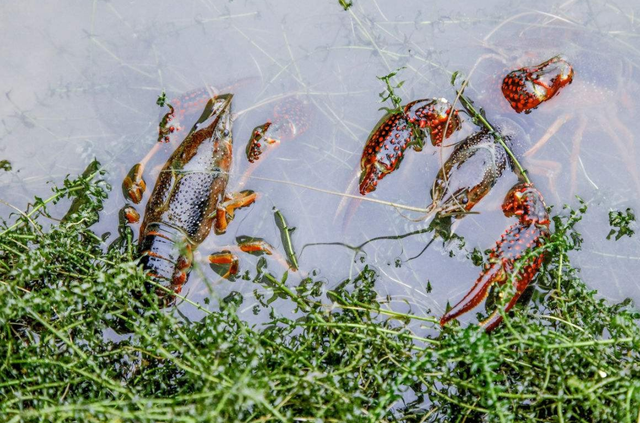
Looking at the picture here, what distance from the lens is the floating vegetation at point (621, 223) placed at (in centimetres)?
358

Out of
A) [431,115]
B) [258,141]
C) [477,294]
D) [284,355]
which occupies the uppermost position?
[431,115]

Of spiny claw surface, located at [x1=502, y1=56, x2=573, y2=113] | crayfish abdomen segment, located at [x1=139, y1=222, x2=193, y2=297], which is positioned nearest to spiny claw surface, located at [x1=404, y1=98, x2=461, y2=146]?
spiny claw surface, located at [x1=502, y1=56, x2=573, y2=113]

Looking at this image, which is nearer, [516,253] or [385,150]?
[516,253]

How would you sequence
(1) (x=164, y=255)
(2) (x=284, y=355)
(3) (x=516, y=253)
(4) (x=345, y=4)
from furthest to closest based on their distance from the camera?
1. (4) (x=345, y=4)
2. (1) (x=164, y=255)
3. (3) (x=516, y=253)
4. (2) (x=284, y=355)

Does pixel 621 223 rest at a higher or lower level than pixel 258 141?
higher

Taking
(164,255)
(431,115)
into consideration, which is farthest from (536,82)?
(164,255)

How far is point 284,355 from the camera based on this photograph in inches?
121

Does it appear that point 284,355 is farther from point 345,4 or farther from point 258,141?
point 345,4

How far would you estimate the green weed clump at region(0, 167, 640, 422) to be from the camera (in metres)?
2.55

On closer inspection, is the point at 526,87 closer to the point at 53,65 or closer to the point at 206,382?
the point at 206,382

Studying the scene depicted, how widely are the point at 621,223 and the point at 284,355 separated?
7.86 feet

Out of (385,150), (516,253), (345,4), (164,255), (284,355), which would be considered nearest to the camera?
(284,355)

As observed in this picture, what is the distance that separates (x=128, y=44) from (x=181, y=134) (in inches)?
30.6

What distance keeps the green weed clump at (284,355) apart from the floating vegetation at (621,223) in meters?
0.26
